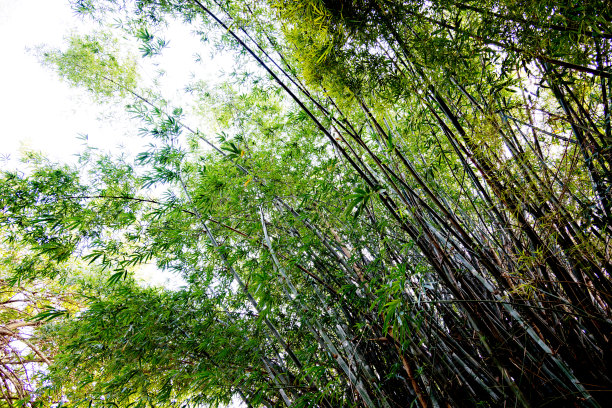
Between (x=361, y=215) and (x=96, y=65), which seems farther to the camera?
(x=96, y=65)

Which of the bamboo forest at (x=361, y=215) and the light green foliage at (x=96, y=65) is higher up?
the light green foliage at (x=96, y=65)

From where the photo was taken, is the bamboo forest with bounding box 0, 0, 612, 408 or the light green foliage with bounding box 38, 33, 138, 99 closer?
the bamboo forest with bounding box 0, 0, 612, 408

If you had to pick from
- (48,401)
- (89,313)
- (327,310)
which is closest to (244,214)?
(327,310)

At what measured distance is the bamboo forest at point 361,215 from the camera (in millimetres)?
1338

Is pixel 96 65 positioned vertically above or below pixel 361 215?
above

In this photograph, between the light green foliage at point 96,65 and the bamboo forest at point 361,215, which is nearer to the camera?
the bamboo forest at point 361,215

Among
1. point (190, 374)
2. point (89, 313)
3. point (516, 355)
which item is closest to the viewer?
point (516, 355)

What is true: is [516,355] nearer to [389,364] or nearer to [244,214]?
[389,364]

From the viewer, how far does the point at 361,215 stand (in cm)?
266

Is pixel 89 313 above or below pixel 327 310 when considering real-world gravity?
above

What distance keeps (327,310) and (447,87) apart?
1898 mm

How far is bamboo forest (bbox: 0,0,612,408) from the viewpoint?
1.34m

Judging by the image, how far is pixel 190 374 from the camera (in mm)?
2301

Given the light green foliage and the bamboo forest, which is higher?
the light green foliage
